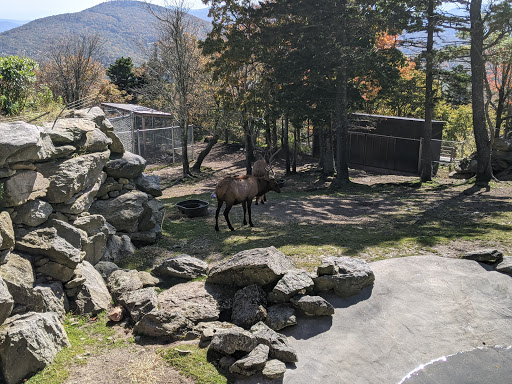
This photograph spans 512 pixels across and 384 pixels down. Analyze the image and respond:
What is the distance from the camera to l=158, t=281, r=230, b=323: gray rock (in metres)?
7.32

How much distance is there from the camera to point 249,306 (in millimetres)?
7473

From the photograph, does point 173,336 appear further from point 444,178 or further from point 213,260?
point 444,178

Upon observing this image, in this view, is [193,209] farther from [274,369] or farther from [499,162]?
[499,162]

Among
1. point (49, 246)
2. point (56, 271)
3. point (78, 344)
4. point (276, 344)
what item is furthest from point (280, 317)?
point (49, 246)

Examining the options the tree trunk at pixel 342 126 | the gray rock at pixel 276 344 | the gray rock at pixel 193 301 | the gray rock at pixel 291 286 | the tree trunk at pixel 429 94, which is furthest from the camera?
the tree trunk at pixel 342 126

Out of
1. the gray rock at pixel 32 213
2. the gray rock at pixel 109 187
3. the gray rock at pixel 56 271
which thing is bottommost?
the gray rock at pixel 56 271

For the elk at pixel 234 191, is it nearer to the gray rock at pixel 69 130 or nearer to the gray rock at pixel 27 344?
the gray rock at pixel 69 130

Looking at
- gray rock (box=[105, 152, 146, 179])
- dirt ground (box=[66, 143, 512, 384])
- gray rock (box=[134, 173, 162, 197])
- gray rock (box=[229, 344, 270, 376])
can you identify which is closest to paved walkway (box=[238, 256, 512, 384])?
gray rock (box=[229, 344, 270, 376])

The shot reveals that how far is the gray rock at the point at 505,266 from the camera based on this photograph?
28.8ft

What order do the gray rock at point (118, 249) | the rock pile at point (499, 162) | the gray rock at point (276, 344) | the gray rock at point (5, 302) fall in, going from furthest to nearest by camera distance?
the rock pile at point (499, 162) < the gray rock at point (118, 249) < the gray rock at point (276, 344) < the gray rock at point (5, 302)

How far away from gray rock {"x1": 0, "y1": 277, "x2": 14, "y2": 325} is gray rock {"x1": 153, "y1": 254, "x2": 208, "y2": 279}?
304 centimetres

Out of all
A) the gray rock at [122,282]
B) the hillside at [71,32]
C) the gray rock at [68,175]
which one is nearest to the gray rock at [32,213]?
the gray rock at [68,175]

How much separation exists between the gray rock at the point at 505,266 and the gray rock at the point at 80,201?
8.01 m

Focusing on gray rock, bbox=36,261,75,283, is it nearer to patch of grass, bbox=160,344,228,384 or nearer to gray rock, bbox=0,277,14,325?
gray rock, bbox=0,277,14,325
